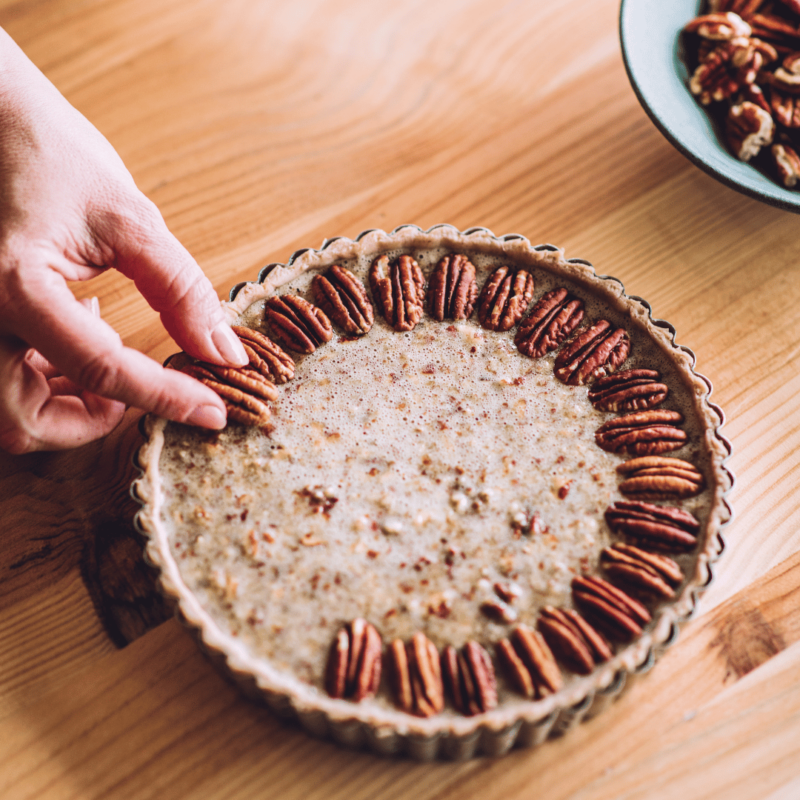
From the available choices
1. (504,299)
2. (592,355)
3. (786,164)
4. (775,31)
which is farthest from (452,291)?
(775,31)

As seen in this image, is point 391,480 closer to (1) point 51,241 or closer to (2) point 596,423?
(2) point 596,423

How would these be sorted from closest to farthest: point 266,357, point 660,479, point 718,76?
point 660,479
point 266,357
point 718,76

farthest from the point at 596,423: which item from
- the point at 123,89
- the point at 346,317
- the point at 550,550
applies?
the point at 123,89

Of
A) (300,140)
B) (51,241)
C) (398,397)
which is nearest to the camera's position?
(51,241)

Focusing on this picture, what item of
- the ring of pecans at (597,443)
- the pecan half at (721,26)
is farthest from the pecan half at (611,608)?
the pecan half at (721,26)

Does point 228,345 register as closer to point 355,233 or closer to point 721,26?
point 355,233

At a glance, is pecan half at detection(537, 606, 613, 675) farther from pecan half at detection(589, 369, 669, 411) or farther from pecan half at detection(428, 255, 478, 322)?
pecan half at detection(428, 255, 478, 322)
